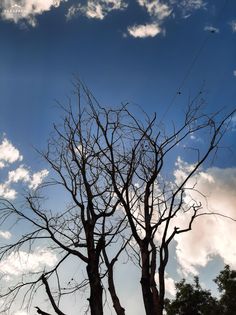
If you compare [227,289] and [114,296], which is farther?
[227,289]

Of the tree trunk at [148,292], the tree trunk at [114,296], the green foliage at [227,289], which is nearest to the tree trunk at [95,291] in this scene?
the tree trunk at [114,296]

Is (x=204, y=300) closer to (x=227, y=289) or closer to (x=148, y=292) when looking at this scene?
(x=227, y=289)

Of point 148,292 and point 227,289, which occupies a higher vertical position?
point 227,289

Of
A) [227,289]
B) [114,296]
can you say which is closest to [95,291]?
[114,296]

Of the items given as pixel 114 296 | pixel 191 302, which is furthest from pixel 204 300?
pixel 114 296

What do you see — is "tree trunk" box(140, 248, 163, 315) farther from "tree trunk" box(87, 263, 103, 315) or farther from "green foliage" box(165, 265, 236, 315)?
"green foliage" box(165, 265, 236, 315)

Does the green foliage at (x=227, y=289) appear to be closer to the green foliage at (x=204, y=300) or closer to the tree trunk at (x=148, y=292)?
the green foliage at (x=204, y=300)

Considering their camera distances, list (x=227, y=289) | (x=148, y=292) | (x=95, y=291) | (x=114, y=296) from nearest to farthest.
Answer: (x=148, y=292), (x=95, y=291), (x=114, y=296), (x=227, y=289)

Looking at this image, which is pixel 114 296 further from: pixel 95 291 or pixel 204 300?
pixel 204 300

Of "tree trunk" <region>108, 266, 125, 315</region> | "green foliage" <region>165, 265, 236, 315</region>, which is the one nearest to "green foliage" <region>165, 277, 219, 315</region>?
"green foliage" <region>165, 265, 236, 315</region>

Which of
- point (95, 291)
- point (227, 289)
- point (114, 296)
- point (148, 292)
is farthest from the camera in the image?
point (227, 289)

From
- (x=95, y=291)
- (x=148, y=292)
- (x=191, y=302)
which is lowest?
(x=148, y=292)

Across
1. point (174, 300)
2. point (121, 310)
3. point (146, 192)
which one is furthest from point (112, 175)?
point (174, 300)

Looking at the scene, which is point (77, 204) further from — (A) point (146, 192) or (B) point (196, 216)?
(B) point (196, 216)
